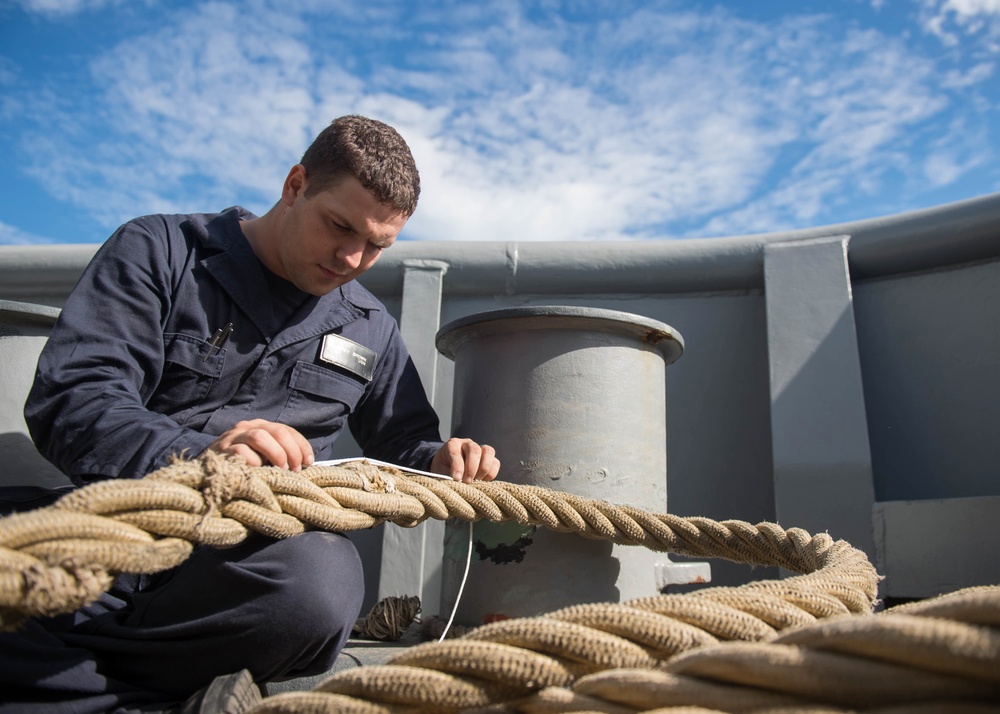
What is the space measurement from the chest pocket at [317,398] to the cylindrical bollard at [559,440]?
319mm

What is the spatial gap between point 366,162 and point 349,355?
42cm

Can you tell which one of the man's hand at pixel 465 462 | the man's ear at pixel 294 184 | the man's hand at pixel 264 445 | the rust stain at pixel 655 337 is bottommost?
the man's hand at pixel 264 445

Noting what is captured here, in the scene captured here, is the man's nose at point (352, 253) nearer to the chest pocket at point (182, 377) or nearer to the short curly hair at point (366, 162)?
the short curly hair at point (366, 162)

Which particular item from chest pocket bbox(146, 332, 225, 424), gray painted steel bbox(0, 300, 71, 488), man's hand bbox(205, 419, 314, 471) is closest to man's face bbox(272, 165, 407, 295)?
chest pocket bbox(146, 332, 225, 424)

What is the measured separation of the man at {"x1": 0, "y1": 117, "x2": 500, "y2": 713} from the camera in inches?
42.3

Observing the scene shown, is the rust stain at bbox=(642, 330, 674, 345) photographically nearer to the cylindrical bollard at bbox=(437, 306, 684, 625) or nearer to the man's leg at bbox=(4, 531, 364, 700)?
the cylindrical bollard at bbox=(437, 306, 684, 625)

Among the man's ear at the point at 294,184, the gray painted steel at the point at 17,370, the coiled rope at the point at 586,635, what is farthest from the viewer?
the gray painted steel at the point at 17,370

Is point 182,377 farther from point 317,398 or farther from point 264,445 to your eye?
point 264,445

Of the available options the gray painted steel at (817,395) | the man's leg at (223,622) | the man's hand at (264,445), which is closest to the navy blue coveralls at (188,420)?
the man's leg at (223,622)

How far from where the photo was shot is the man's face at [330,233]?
1590 millimetres

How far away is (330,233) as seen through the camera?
1594 mm

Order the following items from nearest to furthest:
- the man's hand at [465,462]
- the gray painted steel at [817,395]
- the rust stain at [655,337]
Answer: the man's hand at [465,462] < the rust stain at [655,337] < the gray painted steel at [817,395]

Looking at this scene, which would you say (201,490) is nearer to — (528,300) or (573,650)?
(573,650)

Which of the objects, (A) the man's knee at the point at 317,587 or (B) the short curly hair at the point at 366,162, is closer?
(A) the man's knee at the point at 317,587
